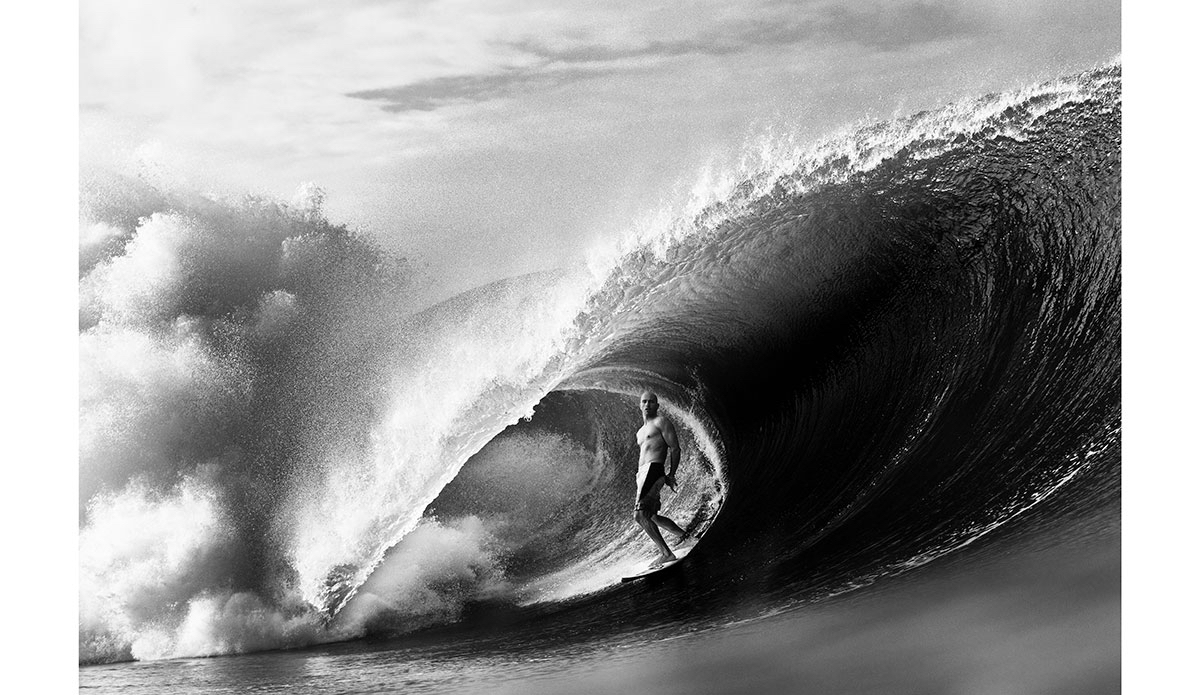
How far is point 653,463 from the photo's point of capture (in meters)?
4.72

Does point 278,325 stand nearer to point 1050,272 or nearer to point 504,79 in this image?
point 504,79

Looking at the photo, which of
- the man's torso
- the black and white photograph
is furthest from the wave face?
the man's torso

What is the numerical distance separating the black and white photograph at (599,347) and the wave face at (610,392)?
0.05ft

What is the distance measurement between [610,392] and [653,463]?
38cm

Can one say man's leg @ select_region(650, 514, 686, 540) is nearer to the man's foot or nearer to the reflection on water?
the man's foot

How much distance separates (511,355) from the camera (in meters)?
4.73

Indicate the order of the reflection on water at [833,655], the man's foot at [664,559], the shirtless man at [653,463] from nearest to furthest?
the reflection on water at [833,655], the shirtless man at [653,463], the man's foot at [664,559]

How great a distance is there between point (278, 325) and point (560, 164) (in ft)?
4.06

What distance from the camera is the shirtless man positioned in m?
4.72

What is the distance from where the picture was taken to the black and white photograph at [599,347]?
4.54 meters

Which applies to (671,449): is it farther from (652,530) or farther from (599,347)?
(599,347)

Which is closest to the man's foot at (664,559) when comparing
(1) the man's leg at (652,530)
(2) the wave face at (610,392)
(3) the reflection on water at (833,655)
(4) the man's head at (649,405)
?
(1) the man's leg at (652,530)

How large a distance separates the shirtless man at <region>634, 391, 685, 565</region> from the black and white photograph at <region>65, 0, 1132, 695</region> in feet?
0.05

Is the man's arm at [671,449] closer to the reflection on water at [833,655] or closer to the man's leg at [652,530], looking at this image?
the man's leg at [652,530]
